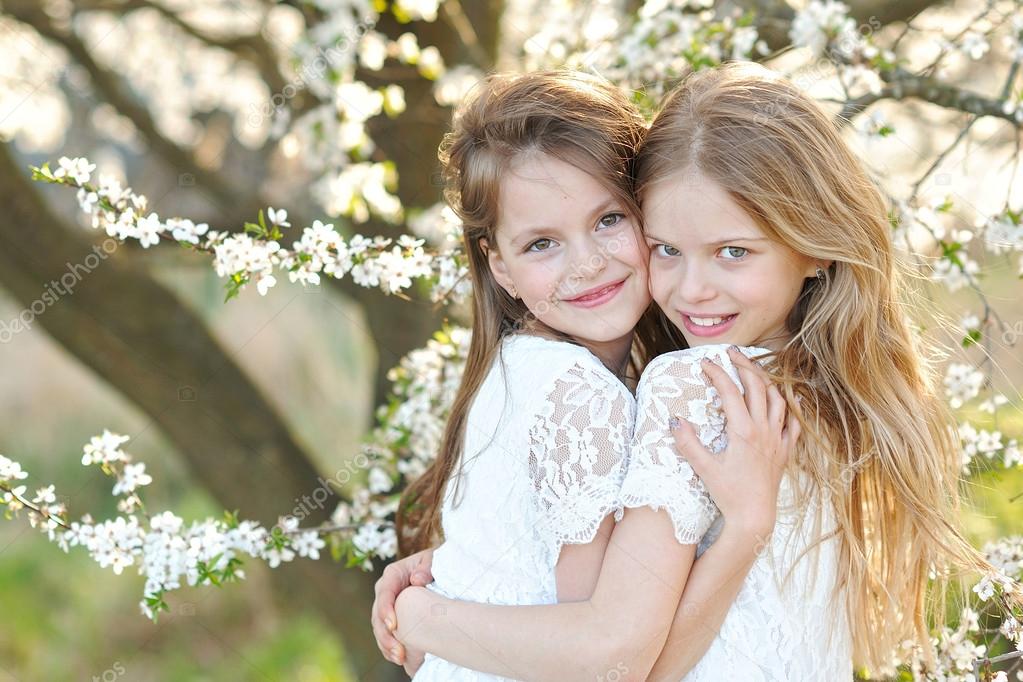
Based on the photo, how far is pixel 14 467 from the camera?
1.58m

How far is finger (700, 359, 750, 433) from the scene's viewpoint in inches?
51.1

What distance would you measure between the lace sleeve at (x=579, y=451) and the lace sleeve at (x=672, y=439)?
0.03 m

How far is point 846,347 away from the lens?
1416 mm

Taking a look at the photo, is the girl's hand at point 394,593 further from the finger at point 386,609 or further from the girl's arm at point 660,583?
the girl's arm at point 660,583

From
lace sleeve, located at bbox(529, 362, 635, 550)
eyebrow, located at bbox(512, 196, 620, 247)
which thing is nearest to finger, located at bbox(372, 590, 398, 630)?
lace sleeve, located at bbox(529, 362, 635, 550)

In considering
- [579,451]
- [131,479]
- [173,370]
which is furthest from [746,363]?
[173,370]

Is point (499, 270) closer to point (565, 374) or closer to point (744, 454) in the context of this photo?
point (565, 374)

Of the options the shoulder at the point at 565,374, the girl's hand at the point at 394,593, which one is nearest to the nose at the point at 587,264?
the shoulder at the point at 565,374

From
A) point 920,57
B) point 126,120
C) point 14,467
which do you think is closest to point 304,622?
point 126,120

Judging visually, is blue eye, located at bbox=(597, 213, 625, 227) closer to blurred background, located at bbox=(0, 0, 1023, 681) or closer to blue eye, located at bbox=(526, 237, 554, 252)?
blue eye, located at bbox=(526, 237, 554, 252)

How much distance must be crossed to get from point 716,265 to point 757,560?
408mm

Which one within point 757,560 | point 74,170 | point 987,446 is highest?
point 74,170
